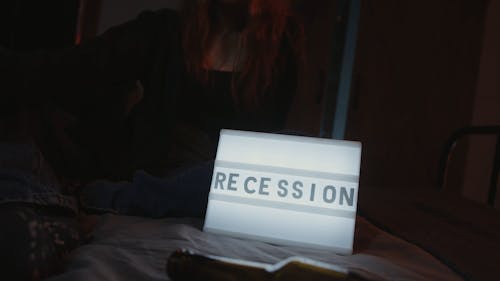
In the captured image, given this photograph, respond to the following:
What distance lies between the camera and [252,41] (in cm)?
134

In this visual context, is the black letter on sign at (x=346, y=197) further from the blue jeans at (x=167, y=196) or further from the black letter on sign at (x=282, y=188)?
the blue jeans at (x=167, y=196)

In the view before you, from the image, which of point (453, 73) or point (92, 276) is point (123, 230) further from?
point (453, 73)

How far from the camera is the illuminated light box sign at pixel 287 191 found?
Result: 66 centimetres

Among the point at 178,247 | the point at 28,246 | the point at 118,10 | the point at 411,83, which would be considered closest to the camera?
the point at 28,246

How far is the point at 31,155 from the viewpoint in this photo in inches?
26.1

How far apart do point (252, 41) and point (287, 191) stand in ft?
2.58

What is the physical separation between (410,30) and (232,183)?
214 centimetres

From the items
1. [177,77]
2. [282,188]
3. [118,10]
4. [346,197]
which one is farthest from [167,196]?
[118,10]

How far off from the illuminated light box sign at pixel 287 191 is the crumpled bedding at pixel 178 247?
0.08 ft

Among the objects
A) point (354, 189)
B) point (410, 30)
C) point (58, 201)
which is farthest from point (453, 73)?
point (58, 201)

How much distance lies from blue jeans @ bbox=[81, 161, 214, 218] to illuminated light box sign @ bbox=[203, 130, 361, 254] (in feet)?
0.15

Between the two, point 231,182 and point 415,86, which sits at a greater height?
point 415,86

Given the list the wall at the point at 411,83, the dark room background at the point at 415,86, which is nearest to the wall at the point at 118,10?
the dark room background at the point at 415,86

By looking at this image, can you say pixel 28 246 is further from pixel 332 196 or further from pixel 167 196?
pixel 332 196
